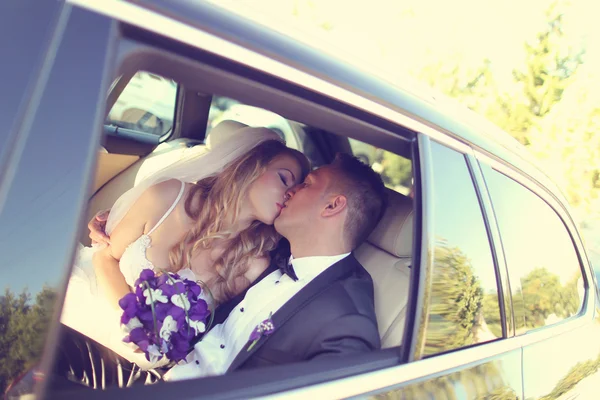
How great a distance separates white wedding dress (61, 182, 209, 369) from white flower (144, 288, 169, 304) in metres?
0.23

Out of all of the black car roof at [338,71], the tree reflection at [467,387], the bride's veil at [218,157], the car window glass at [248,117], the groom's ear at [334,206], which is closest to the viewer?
the black car roof at [338,71]

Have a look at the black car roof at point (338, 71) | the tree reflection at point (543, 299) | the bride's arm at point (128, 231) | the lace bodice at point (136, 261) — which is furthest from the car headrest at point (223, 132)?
the tree reflection at point (543, 299)

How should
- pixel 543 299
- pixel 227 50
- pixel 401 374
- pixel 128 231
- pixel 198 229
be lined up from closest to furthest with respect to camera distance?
pixel 227 50, pixel 401 374, pixel 543 299, pixel 128 231, pixel 198 229

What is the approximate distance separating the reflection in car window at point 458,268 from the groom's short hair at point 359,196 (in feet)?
2.41

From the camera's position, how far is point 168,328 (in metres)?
1.86

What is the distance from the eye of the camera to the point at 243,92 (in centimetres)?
107

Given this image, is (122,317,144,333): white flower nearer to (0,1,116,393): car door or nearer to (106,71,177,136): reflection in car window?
(0,1,116,393): car door

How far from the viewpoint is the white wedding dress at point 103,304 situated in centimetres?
204

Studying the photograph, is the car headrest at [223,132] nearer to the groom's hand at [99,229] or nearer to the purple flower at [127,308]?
the groom's hand at [99,229]

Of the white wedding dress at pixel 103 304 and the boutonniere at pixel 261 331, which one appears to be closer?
the boutonniere at pixel 261 331

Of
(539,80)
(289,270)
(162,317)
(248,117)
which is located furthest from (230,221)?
(539,80)

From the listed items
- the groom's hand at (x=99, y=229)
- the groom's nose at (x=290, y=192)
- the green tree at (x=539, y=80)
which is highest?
the green tree at (x=539, y=80)

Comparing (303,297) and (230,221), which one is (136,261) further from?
(303,297)

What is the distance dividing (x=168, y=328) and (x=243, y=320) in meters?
0.31
